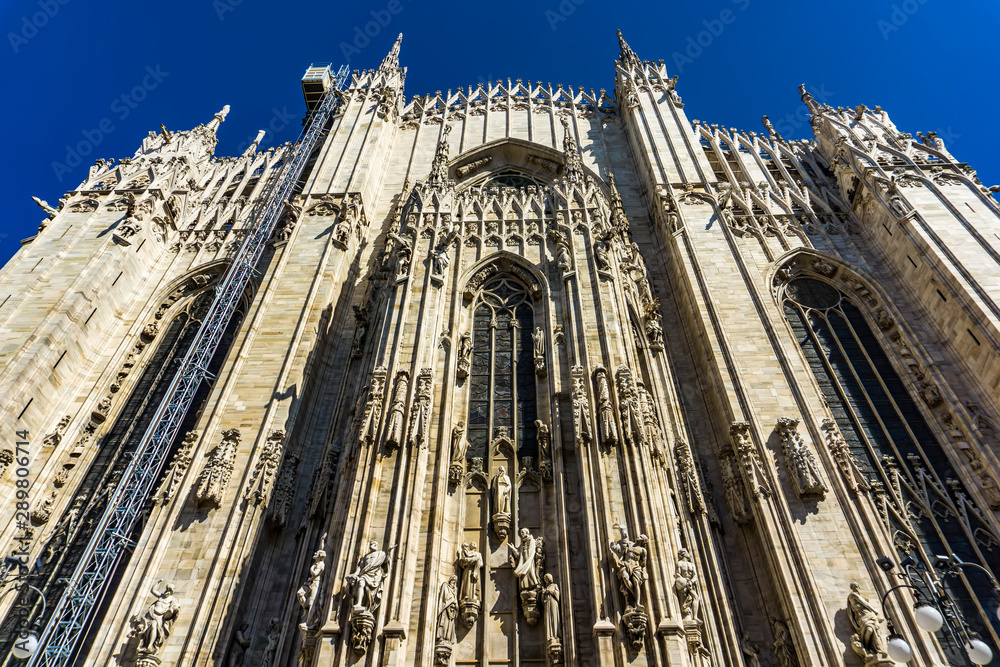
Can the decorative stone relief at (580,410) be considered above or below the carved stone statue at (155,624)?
above

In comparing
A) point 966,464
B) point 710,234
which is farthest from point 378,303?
point 966,464

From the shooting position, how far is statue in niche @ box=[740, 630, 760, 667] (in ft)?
34.9

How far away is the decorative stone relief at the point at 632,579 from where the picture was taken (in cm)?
941

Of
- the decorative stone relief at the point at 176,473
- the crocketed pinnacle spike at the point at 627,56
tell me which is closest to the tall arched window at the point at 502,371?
the decorative stone relief at the point at 176,473

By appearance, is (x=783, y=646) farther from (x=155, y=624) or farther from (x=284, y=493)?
(x=155, y=624)

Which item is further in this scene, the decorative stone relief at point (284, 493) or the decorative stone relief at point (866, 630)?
the decorative stone relief at point (284, 493)

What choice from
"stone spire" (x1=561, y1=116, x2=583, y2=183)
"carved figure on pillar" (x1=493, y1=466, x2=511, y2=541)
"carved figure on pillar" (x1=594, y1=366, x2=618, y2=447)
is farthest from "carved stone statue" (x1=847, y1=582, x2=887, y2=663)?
"stone spire" (x1=561, y1=116, x2=583, y2=183)

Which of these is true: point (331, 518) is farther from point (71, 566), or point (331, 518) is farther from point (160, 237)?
point (160, 237)

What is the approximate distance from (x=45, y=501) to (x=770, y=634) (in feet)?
48.3

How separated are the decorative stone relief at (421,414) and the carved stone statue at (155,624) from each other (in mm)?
4680

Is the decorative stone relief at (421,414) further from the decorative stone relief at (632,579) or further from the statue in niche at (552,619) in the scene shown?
the decorative stone relief at (632,579)

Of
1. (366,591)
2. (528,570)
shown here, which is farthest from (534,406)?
(366,591)

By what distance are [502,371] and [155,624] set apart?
26.4 ft

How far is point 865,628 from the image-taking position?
1022 cm
